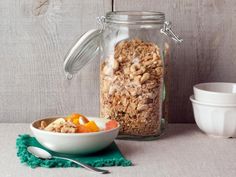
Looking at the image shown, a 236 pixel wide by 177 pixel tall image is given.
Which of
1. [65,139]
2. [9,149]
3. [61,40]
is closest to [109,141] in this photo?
[65,139]

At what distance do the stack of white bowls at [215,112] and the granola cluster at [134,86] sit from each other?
93 millimetres

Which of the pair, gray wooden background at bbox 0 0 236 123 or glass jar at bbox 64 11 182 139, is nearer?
glass jar at bbox 64 11 182 139

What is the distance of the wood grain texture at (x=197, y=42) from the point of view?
144 centimetres

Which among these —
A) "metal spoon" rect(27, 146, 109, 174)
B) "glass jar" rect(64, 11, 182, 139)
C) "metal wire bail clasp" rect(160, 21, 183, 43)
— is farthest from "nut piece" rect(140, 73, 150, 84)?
"metal spoon" rect(27, 146, 109, 174)

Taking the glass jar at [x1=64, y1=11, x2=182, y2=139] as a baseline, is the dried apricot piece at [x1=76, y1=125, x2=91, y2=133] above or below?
below

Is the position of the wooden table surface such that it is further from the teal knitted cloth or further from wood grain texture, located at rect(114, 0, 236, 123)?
wood grain texture, located at rect(114, 0, 236, 123)

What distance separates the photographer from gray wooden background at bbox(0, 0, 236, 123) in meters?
1.43

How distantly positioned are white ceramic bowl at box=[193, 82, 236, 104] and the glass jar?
0.08 metres

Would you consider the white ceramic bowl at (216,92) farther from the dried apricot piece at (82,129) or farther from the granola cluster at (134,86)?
the dried apricot piece at (82,129)

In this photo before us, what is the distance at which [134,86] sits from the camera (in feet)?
4.17

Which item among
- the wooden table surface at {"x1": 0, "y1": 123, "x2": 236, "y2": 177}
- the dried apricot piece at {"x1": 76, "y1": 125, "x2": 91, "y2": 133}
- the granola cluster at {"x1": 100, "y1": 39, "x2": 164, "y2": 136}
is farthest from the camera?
the granola cluster at {"x1": 100, "y1": 39, "x2": 164, "y2": 136}

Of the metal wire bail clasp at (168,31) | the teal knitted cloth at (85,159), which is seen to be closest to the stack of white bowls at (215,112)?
the metal wire bail clasp at (168,31)

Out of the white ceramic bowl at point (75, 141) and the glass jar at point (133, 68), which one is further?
the glass jar at point (133, 68)

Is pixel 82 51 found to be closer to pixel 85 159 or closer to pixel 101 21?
pixel 101 21
